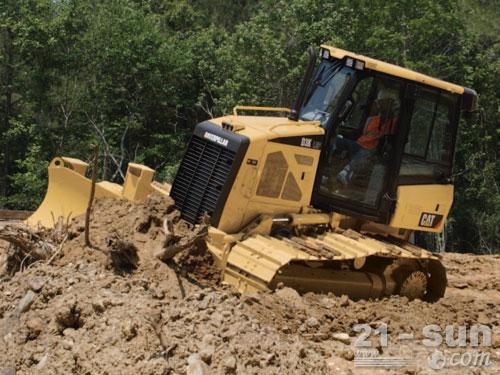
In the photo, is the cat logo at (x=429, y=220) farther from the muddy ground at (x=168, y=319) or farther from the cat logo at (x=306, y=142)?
the cat logo at (x=306, y=142)

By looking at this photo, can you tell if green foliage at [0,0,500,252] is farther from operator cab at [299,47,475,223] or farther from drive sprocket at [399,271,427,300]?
drive sprocket at [399,271,427,300]

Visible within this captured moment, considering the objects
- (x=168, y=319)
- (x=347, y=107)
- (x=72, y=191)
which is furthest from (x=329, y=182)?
(x=168, y=319)

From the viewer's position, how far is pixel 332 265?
973 cm

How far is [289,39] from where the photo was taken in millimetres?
27766

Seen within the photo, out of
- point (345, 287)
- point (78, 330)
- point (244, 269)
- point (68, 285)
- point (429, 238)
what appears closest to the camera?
point (78, 330)

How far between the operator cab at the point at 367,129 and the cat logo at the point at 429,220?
1.54 ft

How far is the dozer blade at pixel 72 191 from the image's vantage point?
384 inches

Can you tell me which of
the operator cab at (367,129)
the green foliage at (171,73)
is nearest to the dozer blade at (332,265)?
the operator cab at (367,129)

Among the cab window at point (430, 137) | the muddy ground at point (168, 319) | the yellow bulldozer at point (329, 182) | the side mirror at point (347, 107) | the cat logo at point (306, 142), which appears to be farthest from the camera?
the cab window at point (430, 137)

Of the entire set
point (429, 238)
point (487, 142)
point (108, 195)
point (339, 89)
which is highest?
point (339, 89)

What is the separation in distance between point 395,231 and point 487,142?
19.1 m

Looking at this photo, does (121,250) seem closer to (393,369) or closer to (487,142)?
(393,369)

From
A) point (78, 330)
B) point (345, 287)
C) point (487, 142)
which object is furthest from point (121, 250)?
point (487, 142)

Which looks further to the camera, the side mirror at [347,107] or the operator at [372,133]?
the operator at [372,133]
